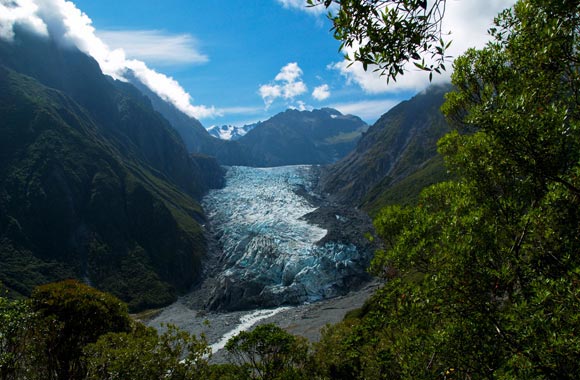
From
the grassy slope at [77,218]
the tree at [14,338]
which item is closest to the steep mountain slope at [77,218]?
the grassy slope at [77,218]

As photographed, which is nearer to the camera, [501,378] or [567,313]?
[567,313]

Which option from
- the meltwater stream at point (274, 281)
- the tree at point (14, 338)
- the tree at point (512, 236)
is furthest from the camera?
the meltwater stream at point (274, 281)

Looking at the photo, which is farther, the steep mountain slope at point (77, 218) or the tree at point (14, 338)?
the steep mountain slope at point (77, 218)

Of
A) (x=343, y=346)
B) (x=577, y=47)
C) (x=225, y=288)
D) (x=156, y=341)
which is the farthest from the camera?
(x=225, y=288)

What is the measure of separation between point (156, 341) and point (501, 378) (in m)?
14.7

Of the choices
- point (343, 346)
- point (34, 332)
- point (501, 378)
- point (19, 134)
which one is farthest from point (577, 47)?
point (19, 134)

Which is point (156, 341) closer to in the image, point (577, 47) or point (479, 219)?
point (479, 219)

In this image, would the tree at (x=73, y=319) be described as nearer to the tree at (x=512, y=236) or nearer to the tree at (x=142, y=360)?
the tree at (x=142, y=360)

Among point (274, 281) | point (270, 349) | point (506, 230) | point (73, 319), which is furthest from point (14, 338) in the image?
point (274, 281)

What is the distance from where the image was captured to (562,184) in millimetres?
8320

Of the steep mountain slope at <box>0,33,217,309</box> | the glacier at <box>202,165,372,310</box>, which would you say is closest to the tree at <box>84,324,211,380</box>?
the glacier at <box>202,165,372,310</box>

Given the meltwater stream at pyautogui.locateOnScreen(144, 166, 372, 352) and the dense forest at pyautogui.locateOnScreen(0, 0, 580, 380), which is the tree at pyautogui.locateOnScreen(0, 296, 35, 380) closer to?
the dense forest at pyautogui.locateOnScreen(0, 0, 580, 380)

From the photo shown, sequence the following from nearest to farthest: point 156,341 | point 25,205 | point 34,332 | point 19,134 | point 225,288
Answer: point 156,341, point 34,332, point 225,288, point 25,205, point 19,134

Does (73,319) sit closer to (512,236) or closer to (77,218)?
(512,236)
